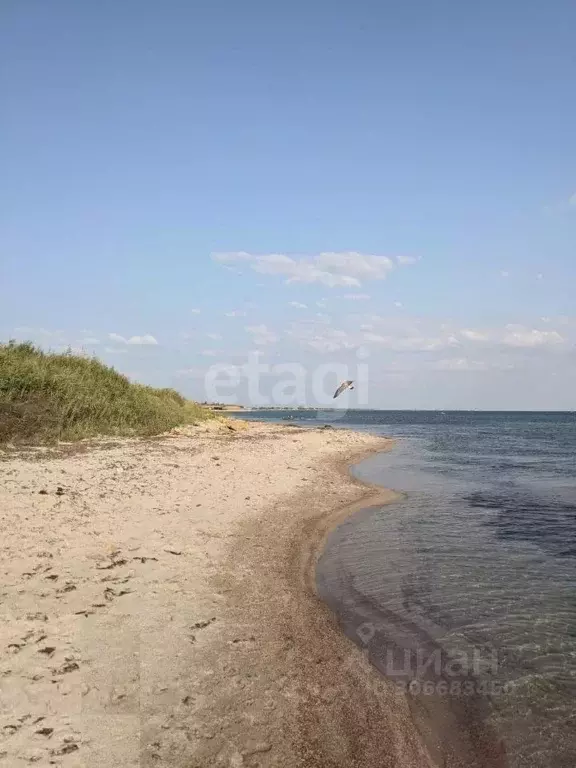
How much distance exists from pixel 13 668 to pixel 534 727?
5.12m

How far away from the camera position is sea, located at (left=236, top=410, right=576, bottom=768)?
17.4ft

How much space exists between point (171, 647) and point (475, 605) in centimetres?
483

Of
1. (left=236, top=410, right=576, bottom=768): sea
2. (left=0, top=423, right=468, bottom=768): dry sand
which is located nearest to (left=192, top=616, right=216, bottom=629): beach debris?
(left=0, top=423, right=468, bottom=768): dry sand

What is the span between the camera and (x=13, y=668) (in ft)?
15.9

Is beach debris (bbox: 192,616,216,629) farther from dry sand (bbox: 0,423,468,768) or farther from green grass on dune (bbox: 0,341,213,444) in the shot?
green grass on dune (bbox: 0,341,213,444)

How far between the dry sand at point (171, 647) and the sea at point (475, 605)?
64 centimetres
